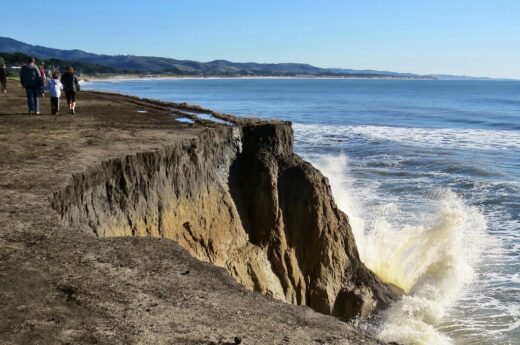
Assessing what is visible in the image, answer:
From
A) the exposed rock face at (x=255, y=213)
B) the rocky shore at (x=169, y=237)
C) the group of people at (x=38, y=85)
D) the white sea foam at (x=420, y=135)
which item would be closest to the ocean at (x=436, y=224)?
the white sea foam at (x=420, y=135)

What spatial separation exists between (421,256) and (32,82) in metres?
12.0

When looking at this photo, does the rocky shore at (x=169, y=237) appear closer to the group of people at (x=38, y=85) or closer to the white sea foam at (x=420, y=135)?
the group of people at (x=38, y=85)

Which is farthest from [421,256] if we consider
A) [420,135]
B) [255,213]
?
[420,135]

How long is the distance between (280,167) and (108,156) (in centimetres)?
408

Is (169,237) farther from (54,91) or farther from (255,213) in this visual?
(54,91)

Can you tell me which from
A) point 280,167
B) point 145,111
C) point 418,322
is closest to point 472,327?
point 418,322

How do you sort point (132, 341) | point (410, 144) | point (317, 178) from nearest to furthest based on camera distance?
point (132, 341)
point (317, 178)
point (410, 144)

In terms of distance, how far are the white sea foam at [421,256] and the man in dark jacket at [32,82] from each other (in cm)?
993

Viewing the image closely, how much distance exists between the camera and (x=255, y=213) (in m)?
11.8

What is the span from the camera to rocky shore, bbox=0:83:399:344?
4.56m

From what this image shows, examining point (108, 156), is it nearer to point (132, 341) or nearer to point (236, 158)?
point (236, 158)

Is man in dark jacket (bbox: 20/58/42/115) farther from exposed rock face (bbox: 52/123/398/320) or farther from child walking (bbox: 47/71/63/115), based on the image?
exposed rock face (bbox: 52/123/398/320)

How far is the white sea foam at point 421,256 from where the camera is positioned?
11.5 metres

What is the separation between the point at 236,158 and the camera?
12.6 metres
